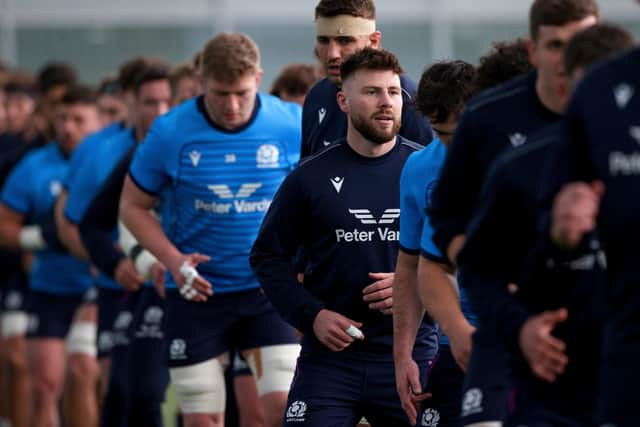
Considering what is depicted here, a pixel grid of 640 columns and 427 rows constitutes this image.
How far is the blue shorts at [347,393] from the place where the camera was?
279 inches

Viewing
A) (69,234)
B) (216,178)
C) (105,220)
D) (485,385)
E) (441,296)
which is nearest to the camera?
(485,385)

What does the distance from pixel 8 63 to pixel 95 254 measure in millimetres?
14180

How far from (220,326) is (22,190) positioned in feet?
18.0

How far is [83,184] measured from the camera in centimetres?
1129

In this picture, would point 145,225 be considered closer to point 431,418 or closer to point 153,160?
point 153,160

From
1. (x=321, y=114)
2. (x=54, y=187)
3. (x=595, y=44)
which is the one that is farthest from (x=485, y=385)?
(x=54, y=187)

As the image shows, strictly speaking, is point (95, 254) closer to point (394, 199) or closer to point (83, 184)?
point (83, 184)

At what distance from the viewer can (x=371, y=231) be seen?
724cm

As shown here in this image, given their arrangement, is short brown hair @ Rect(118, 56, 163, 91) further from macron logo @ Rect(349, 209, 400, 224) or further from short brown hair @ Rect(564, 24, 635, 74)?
short brown hair @ Rect(564, 24, 635, 74)

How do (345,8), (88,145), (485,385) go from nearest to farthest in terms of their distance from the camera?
(485,385)
(345,8)
(88,145)

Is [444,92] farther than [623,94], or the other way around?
[444,92]

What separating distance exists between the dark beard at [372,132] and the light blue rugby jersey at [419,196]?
645 mm

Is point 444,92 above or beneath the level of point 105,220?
above

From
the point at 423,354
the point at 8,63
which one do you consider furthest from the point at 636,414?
the point at 8,63
